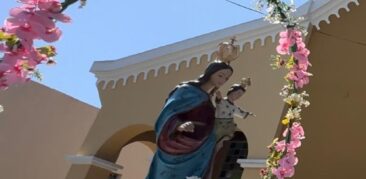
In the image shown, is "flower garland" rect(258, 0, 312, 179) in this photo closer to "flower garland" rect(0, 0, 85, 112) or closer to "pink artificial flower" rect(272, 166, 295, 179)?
"pink artificial flower" rect(272, 166, 295, 179)

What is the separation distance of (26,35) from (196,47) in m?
6.50

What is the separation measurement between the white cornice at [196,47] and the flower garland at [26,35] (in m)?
5.99

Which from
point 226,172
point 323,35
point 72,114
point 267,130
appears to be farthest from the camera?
point 72,114

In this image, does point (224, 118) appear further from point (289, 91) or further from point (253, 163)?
point (253, 163)

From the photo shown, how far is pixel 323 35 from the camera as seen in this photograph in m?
7.63

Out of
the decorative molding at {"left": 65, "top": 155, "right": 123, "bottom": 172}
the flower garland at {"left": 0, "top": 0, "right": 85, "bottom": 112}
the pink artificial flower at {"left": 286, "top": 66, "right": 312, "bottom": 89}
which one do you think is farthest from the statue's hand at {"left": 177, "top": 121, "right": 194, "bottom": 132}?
the decorative molding at {"left": 65, "top": 155, "right": 123, "bottom": 172}

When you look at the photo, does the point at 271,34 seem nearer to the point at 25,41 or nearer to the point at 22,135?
the point at 22,135

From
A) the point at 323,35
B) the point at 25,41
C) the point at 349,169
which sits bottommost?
the point at 25,41

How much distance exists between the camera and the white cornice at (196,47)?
297 inches

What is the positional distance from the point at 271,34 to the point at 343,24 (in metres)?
1.00

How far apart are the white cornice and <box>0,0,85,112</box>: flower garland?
599cm

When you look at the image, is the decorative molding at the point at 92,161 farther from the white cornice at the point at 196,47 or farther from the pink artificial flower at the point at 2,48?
the pink artificial flower at the point at 2,48

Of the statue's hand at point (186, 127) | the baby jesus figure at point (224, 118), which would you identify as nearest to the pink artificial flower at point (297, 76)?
the baby jesus figure at point (224, 118)

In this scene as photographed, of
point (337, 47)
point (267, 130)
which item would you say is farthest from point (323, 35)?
point (267, 130)
